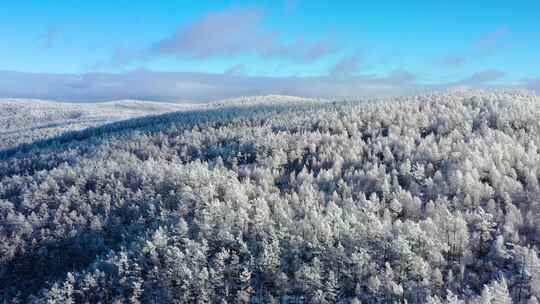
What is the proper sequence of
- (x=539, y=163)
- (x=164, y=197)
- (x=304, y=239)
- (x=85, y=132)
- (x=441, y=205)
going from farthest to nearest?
(x=85, y=132) < (x=164, y=197) < (x=539, y=163) < (x=441, y=205) < (x=304, y=239)

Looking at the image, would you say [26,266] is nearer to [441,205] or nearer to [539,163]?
[441,205]

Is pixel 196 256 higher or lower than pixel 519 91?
lower

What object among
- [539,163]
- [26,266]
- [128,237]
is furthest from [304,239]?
[26,266]

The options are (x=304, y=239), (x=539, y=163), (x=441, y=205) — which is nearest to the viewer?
(x=304, y=239)

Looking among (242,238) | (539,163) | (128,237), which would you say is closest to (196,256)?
(242,238)

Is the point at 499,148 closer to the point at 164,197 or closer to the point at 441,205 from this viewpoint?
the point at 441,205

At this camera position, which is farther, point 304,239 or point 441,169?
point 441,169

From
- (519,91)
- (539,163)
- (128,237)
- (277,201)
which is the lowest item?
(128,237)
